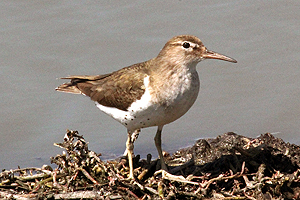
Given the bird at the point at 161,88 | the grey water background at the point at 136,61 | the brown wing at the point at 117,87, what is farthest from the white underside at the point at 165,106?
the grey water background at the point at 136,61

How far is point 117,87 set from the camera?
21.6ft

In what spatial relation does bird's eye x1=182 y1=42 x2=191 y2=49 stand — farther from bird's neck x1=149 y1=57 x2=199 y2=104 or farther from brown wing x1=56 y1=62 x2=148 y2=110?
brown wing x1=56 y1=62 x2=148 y2=110

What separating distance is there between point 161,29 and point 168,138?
2854 mm

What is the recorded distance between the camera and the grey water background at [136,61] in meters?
8.49

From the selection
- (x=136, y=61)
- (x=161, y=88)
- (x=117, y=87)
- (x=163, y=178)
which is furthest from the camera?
(x=136, y=61)

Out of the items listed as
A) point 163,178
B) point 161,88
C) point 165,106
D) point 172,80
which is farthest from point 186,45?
point 163,178

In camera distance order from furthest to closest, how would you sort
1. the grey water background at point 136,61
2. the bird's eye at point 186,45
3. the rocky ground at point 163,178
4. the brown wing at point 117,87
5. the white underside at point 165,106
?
the grey water background at point 136,61
the brown wing at point 117,87
the bird's eye at point 186,45
the white underside at point 165,106
the rocky ground at point 163,178

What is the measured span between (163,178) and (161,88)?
1.05 metres

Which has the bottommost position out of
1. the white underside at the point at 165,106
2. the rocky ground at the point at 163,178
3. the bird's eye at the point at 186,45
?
the rocky ground at the point at 163,178

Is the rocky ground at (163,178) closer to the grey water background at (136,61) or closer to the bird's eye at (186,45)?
the bird's eye at (186,45)

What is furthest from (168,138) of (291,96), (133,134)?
(291,96)

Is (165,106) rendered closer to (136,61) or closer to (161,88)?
(161,88)

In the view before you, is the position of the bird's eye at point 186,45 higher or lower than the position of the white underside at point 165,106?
higher

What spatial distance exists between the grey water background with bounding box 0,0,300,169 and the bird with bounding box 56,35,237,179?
175 centimetres
